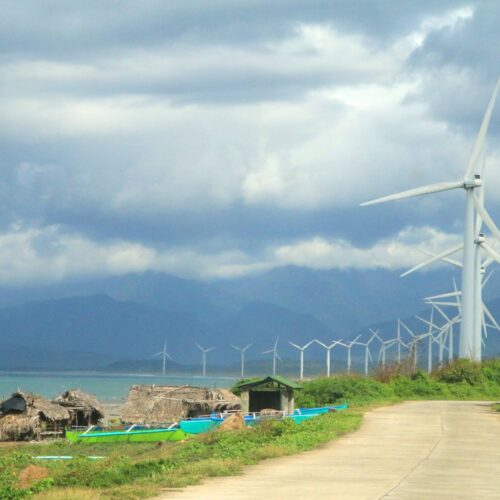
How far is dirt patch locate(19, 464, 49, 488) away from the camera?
20925mm

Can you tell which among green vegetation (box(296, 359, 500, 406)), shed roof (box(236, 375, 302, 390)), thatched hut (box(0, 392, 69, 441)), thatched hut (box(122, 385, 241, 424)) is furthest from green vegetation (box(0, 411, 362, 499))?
green vegetation (box(296, 359, 500, 406))

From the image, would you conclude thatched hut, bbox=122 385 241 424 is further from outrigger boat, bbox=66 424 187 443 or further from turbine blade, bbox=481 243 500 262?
turbine blade, bbox=481 243 500 262

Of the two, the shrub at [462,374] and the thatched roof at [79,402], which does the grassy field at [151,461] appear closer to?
the thatched roof at [79,402]

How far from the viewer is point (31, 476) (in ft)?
72.2

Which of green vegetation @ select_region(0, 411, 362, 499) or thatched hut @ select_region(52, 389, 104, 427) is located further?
thatched hut @ select_region(52, 389, 104, 427)

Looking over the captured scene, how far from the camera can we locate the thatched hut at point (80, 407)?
167 ft

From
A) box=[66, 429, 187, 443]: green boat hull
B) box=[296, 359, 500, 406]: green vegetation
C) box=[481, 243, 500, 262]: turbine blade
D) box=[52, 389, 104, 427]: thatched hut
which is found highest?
box=[481, 243, 500, 262]: turbine blade

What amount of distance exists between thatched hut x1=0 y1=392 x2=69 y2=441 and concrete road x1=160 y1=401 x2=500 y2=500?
58.7 ft

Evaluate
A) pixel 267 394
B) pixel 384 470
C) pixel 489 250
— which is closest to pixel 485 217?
pixel 489 250

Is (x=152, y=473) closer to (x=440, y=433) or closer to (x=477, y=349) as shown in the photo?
(x=440, y=433)

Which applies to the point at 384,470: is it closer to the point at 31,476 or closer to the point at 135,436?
the point at 31,476

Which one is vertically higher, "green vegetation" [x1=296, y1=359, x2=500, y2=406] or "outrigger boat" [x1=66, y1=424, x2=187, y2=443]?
"green vegetation" [x1=296, y1=359, x2=500, y2=406]

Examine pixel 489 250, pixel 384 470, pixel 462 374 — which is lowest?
pixel 384 470

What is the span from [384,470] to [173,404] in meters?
28.4
